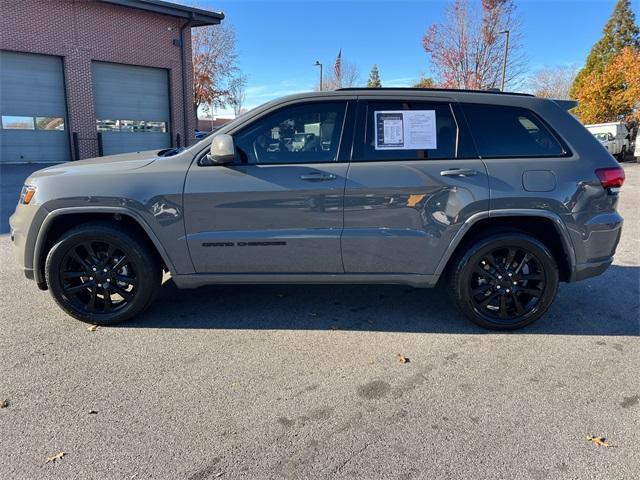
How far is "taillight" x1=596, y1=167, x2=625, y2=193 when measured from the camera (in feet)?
11.6

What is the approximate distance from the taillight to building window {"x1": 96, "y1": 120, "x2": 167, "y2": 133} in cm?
2108

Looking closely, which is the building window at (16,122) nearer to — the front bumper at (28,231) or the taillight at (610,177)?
the front bumper at (28,231)

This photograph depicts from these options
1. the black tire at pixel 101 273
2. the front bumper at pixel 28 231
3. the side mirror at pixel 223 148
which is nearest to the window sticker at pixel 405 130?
the side mirror at pixel 223 148

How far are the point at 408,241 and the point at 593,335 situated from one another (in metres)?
1.71

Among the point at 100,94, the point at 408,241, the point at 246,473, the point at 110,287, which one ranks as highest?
the point at 100,94

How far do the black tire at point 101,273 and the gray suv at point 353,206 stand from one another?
12mm

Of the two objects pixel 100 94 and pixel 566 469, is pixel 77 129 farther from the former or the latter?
pixel 566 469

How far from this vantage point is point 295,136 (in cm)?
359

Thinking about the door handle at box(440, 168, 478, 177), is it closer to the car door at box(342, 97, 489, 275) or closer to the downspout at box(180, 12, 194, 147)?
the car door at box(342, 97, 489, 275)

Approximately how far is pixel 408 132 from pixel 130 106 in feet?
67.5

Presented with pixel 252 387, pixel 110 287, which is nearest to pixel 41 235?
pixel 110 287

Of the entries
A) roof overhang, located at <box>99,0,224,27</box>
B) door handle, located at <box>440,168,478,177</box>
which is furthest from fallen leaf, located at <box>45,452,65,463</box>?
roof overhang, located at <box>99,0,224,27</box>

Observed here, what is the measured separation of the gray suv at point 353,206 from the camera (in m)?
3.49

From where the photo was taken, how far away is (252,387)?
2889 millimetres
